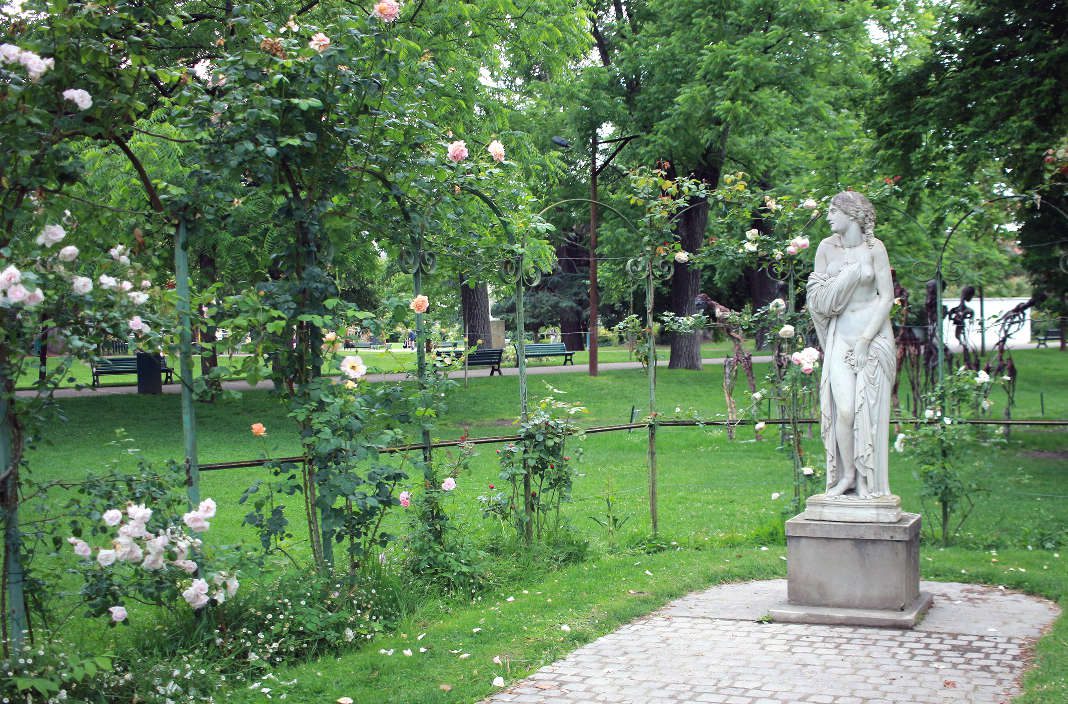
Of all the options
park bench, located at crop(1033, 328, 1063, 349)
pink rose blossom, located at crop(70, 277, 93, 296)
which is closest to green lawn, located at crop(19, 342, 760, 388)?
pink rose blossom, located at crop(70, 277, 93, 296)

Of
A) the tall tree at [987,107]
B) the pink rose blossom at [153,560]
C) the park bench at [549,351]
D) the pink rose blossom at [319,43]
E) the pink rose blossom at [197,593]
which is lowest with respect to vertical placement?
the pink rose blossom at [197,593]

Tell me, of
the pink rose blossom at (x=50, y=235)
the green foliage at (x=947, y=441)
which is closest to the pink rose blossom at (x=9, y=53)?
the pink rose blossom at (x=50, y=235)

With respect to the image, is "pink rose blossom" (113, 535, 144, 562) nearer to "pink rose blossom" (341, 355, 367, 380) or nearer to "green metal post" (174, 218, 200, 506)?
"green metal post" (174, 218, 200, 506)

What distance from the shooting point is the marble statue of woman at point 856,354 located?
7598mm

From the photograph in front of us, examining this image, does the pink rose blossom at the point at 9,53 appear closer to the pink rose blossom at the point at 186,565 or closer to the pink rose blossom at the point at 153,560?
the pink rose blossom at the point at 153,560

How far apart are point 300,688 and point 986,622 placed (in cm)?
448

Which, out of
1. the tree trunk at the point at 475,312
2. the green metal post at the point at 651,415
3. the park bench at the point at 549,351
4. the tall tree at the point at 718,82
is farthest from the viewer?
the park bench at the point at 549,351

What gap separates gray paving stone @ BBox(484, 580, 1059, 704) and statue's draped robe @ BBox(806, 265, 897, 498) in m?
1.05

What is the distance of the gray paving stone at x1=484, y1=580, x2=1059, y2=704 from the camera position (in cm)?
563

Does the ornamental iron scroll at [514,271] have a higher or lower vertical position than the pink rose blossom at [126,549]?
higher

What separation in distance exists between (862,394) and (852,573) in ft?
4.20

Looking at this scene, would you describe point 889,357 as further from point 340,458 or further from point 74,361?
point 74,361

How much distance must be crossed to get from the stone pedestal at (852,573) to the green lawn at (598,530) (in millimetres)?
970

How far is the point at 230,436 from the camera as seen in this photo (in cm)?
1973
